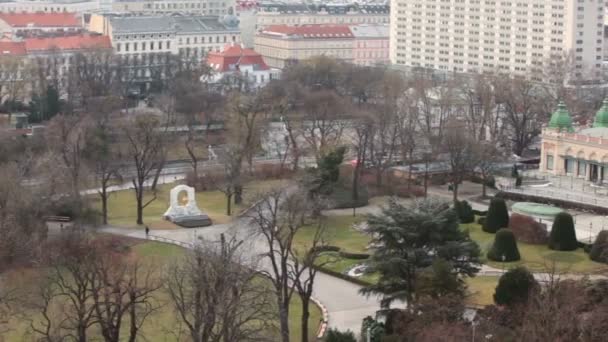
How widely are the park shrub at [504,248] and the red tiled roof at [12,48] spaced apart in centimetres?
6646

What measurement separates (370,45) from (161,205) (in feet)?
250

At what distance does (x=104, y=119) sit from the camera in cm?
7862

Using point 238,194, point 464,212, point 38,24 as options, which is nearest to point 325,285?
point 464,212

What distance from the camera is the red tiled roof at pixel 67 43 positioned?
4323 inches

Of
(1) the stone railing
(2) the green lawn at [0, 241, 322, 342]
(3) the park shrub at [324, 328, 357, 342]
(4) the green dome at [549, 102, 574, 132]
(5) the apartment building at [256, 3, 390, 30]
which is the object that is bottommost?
(2) the green lawn at [0, 241, 322, 342]

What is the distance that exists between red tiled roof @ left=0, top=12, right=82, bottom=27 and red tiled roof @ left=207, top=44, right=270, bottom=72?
22.0 meters

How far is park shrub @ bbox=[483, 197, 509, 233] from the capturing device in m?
55.5

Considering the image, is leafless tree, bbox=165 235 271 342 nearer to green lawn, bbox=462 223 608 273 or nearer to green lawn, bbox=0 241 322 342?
green lawn, bbox=0 241 322 342

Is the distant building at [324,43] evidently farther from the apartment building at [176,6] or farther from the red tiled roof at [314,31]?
the apartment building at [176,6]

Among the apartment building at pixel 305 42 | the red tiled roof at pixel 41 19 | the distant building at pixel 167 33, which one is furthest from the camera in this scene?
the apartment building at pixel 305 42

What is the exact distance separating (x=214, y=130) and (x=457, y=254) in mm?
46047

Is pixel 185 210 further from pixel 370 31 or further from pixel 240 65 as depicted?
pixel 370 31

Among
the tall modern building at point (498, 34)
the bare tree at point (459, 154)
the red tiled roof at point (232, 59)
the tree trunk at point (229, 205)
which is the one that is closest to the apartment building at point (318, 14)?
the tall modern building at point (498, 34)

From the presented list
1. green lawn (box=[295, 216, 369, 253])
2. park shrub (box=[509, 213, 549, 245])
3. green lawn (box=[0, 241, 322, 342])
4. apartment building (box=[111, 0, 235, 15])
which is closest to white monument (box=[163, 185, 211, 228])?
green lawn (box=[295, 216, 369, 253])
